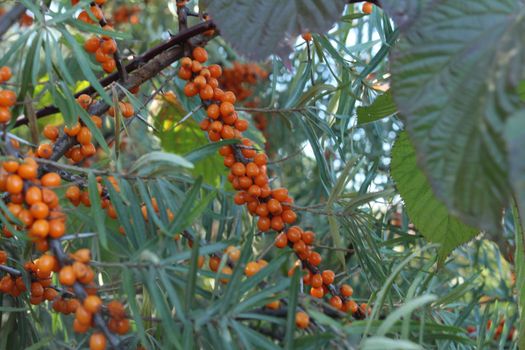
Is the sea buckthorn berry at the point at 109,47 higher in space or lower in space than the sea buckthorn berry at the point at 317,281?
higher

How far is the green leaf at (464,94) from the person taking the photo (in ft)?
1.22

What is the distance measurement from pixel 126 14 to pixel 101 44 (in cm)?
125

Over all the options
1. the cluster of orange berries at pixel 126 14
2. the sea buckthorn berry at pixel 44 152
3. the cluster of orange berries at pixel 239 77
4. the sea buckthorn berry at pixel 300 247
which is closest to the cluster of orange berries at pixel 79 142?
the sea buckthorn berry at pixel 44 152

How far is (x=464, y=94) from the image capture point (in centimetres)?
39

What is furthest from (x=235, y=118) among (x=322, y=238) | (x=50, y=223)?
(x=322, y=238)

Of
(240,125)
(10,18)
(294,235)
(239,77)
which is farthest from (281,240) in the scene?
(239,77)

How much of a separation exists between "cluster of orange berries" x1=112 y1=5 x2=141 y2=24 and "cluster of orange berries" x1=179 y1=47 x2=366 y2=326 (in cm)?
122

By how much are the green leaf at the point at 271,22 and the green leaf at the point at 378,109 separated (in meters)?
0.16

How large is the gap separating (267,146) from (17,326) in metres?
0.92

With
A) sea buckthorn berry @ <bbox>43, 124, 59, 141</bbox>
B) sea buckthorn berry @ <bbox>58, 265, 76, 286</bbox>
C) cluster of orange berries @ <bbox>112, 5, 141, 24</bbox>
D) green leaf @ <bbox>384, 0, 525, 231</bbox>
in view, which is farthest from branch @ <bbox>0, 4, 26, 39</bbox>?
cluster of orange berries @ <bbox>112, 5, 141, 24</bbox>

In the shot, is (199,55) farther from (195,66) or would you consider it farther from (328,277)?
(328,277)

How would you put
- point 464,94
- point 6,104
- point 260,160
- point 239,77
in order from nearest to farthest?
point 464,94 < point 6,104 < point 260,160 < point 239,77

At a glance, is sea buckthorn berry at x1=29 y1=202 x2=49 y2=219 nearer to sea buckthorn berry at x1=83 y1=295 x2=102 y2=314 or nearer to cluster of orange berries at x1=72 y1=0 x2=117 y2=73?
sea buckthorn berry at x1=83 y1=295 x2=102 y2=314

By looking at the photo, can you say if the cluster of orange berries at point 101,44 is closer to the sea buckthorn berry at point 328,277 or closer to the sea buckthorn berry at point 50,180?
the sea buckthorn berry at point 50,180
